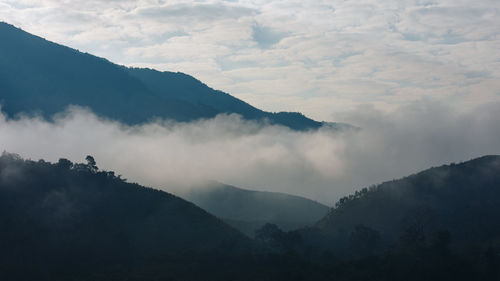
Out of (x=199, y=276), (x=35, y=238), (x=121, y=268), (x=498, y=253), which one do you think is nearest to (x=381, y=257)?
(x=498, y=253)

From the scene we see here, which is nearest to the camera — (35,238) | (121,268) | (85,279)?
(85,279)

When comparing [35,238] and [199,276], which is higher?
[35,238]

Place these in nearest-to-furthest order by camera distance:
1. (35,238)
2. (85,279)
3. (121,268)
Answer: (85,279) → (121,268) → (35,238)

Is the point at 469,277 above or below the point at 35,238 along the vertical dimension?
below

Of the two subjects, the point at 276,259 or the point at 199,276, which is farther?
the point at 276,259

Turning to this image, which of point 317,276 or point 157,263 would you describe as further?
point 157,263

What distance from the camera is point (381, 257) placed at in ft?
642

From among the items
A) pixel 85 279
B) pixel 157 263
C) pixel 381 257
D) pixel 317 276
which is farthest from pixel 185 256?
pixel 381 257

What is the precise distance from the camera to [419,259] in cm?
18325

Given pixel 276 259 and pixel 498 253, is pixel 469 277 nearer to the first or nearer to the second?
pixel 498 253

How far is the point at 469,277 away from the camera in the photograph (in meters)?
172

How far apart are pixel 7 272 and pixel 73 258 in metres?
24.6

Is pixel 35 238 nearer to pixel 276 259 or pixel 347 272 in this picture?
→ pixel 276 259

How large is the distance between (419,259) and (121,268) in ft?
338
